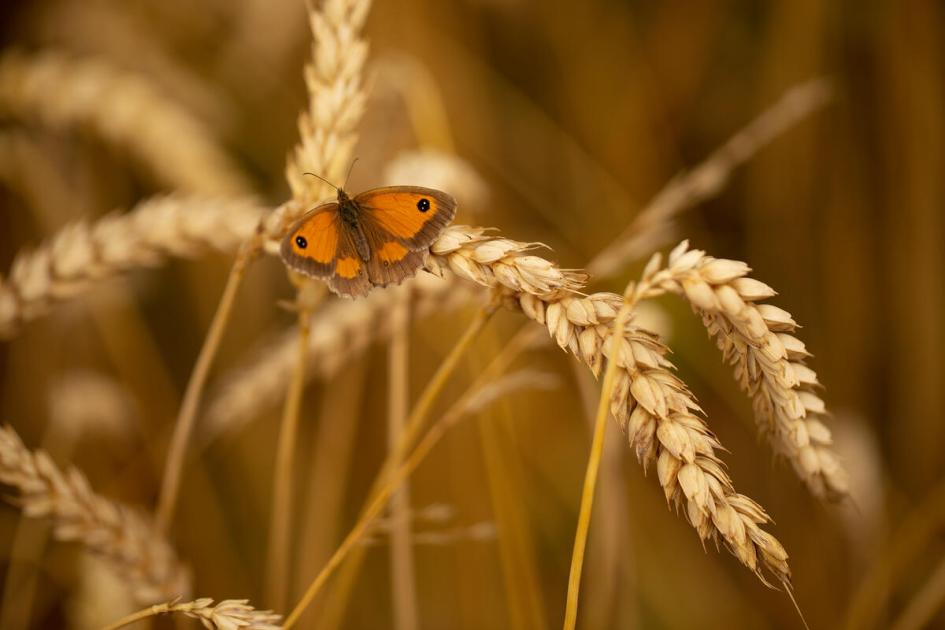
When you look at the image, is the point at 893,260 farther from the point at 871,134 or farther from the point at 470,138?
the point at 470,138

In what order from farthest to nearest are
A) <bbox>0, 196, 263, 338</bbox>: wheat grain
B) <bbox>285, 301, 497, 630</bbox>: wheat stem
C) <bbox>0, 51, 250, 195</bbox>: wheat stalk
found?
<bbox>0, 51, 250, 195</bbox>: wheat stalk, <bbox>0, 196, 263, 338</bbox>: wheat grain, <bbox>285, 301, 497, 630</bbox>: wheat stem

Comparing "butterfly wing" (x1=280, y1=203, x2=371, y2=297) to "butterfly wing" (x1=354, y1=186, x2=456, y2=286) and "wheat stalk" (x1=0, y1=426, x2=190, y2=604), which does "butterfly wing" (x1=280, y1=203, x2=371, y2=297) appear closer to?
"butterfly wing" (x1=354, y1=186, x2=456, y2=286)

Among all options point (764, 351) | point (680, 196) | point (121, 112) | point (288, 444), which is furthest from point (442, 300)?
point (121, 112)

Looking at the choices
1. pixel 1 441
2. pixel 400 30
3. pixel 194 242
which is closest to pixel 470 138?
pixel 400 30

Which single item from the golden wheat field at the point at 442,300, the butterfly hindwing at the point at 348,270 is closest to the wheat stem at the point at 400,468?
the golden wheat field at the point at 442,300

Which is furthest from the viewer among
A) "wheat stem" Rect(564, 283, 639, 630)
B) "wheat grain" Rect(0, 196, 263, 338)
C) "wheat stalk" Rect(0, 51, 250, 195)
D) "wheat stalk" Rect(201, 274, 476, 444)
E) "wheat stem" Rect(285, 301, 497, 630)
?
"wheat stalk" Rect(0, 51, 250, 195)

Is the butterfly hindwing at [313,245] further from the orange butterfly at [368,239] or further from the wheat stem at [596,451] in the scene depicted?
the wheat stem at [596,451]

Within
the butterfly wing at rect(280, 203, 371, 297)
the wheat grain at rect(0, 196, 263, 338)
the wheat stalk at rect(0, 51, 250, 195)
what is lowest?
the butterfly wing at rect(280, 203, 371, 297)

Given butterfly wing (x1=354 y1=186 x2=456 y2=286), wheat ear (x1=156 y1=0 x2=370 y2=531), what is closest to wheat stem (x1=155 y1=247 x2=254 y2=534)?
wheat ear (x1=156 y1=0 x2=370 y2=531)

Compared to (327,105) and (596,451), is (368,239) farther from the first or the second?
(596,451)
